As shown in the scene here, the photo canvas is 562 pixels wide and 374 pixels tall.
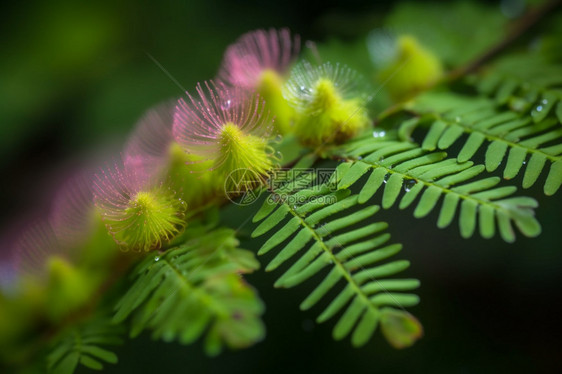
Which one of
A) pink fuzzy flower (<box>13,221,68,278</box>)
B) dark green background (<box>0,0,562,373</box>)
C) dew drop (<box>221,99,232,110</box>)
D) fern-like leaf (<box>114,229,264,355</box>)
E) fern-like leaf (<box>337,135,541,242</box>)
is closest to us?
fern-like leaf (<box>114,229,264,355</box>)

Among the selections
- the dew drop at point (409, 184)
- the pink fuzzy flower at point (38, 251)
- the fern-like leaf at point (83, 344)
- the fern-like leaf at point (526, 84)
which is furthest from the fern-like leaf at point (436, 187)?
the pink fuzzy flower at point (38, 251)

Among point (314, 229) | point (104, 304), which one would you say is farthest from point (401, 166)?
point (104, 304)

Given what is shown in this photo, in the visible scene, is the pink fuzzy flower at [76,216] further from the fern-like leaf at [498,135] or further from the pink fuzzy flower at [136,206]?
the fern-like leaf at [498,135]

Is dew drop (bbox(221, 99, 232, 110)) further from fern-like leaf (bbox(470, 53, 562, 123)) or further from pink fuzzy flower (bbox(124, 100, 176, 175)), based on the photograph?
fern-like leaf (bbox(470, 53, 562, 123))

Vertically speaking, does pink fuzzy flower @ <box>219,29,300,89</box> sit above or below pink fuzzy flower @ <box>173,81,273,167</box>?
above

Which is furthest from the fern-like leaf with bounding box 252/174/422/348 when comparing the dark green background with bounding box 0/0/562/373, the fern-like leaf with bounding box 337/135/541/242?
the dark green background with bounding box 0/0/562/373

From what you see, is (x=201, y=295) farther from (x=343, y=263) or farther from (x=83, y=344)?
(x=83, y=344)

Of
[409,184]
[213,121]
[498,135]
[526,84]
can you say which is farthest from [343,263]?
[526,84]
